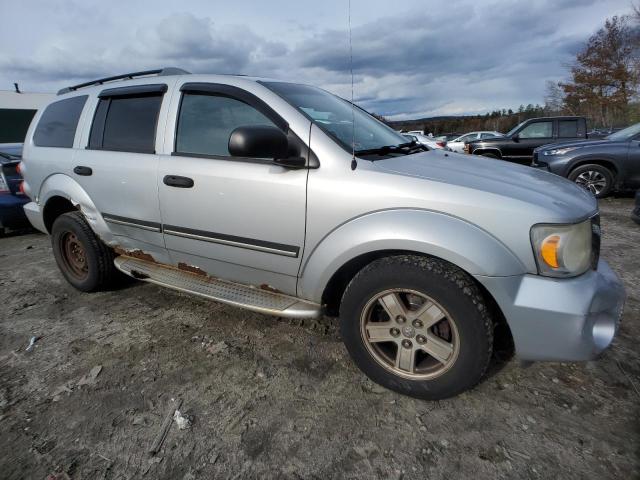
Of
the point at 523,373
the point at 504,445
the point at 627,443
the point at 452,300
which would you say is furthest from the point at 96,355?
the point at 627,443

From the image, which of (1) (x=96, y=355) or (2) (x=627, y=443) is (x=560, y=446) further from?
(1) (x=96, y=355)

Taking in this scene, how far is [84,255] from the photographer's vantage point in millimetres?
3551

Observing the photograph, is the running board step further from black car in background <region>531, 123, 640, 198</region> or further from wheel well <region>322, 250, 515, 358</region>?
black car in background <region>531, 123, 640, 198</region>

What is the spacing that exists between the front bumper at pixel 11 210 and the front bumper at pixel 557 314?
253 inches

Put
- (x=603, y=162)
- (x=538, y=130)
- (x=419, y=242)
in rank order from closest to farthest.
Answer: (x=419, y=242) < (x=603, y=162) < (x=538, y=130)

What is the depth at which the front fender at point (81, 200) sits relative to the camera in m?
3.21

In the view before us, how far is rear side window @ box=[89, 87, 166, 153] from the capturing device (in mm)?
2852

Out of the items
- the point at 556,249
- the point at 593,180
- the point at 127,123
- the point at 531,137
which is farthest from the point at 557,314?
the point at 531,137

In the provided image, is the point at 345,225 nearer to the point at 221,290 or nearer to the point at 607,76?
the point at 221,290

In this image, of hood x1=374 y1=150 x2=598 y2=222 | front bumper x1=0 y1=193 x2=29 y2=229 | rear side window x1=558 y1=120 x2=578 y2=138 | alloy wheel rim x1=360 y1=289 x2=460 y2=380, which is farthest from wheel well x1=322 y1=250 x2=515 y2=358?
rear side window x1=558 y1=120 x2=578 y2=138

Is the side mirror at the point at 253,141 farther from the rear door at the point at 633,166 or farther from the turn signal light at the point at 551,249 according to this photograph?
the rear door at the point at 633,166

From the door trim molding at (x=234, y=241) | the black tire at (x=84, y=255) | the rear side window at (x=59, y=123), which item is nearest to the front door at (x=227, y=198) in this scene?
the door trim molding at (x=234, y=241)

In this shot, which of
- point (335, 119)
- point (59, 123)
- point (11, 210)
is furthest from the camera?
point (11, 210)

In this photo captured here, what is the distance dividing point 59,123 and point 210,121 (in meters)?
1.89
